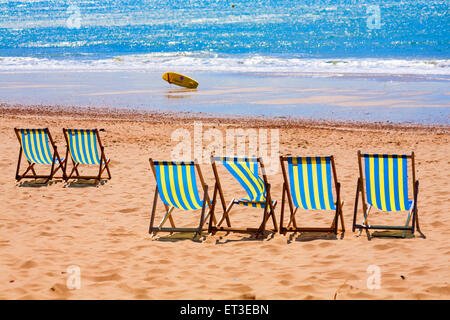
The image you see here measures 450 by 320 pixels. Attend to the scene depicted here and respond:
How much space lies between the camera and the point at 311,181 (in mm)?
5812

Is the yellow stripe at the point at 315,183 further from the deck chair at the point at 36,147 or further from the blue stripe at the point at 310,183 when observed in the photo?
the deck chair at the point at 36,147

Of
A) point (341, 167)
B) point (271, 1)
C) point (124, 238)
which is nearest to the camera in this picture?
point (124, 238)

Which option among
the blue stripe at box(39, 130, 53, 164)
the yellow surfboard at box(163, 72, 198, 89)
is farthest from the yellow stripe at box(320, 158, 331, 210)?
the yellow surfboard at box(163, 72, 198, 89)

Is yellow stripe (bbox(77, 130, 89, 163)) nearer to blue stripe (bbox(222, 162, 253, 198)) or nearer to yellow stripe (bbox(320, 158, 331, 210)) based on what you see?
blue stripe (bbox(222, 162, 253, 198))

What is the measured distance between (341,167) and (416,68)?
21.6 meters

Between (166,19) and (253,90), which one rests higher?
(166,19)

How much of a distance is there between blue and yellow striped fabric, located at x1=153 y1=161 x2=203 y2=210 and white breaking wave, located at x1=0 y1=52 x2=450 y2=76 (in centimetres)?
2259

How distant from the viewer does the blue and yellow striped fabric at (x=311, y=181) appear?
5.70 meters

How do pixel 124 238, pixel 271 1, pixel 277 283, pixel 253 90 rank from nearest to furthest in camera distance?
pixel 277 283
pixel 124 238
pixel 253 90
pixel 271 1

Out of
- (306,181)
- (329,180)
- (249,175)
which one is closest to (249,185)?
(249,175)

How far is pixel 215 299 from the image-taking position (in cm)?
412

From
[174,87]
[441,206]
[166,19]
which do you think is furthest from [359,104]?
[166,19]

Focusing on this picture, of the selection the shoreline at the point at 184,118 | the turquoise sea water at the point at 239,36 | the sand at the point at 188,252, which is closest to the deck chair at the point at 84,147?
the sand at the point at 188,252

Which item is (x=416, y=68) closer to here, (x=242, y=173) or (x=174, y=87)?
(x=174, y=87)
